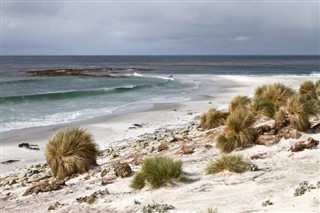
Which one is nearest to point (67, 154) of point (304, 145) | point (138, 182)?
point (138, 182)

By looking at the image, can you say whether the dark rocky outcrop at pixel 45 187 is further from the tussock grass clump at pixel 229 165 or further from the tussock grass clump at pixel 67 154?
the tussock grass clump at pixel 229 165

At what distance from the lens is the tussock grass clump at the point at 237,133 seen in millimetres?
10273

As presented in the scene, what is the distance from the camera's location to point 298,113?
35.3 feet

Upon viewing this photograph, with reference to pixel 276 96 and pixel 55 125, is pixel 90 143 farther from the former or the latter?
pixel 55 125

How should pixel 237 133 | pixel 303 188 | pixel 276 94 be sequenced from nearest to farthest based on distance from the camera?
1. pixel 303 188
2. pixel 237 133
3. pixel 276 94

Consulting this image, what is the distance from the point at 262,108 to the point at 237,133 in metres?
2.67

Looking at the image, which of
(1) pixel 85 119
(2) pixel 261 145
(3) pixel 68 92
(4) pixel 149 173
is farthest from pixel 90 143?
(3) pixel 68 92

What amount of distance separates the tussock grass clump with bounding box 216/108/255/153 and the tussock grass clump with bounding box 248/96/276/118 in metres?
2.08

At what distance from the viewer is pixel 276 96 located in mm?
14516

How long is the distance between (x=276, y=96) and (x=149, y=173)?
7.64m

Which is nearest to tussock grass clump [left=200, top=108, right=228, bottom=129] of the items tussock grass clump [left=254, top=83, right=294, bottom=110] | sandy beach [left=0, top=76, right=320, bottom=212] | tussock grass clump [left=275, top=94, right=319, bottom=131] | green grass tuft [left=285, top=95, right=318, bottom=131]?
tussock grass clump [left=254, top=83, right=294, bottom=110]

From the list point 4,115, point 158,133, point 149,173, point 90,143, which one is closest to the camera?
point 149,173

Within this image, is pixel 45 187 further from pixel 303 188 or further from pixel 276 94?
pixel 276 94

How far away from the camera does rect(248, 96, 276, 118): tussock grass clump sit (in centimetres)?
1260
